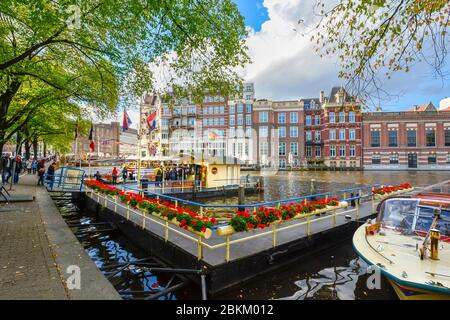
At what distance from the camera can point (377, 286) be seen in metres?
6.21

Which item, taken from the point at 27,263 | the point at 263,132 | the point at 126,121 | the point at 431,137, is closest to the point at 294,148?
the point at 263,132

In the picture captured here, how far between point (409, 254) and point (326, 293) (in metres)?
2.09

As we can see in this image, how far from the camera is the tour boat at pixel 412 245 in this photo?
4453 millimetres

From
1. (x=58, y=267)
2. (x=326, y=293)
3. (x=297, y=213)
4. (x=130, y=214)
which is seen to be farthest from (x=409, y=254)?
(x=130, y=214)

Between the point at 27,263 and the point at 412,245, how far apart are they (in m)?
9.01

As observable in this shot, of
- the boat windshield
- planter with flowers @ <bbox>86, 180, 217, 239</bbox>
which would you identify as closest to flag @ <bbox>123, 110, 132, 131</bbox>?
planter with flowers @ <bbox>86, 180, 217, 239</bbox>

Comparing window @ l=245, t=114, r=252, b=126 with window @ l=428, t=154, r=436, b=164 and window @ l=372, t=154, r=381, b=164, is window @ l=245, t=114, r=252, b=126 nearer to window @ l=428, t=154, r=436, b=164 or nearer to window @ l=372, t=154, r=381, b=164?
window @ l=372, t=154, r=381, b=164

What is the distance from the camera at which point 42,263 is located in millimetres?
5461

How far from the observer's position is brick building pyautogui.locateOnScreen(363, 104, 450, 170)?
60.2 m

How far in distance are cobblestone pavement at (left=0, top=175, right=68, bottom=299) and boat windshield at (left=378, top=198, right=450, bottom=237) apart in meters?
8.17

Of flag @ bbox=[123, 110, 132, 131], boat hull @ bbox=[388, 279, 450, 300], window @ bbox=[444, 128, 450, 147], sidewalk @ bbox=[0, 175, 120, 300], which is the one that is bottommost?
boat hull @ bbox=[388, 279, 450, 300]

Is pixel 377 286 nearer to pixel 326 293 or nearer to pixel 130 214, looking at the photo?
pixel 326 293

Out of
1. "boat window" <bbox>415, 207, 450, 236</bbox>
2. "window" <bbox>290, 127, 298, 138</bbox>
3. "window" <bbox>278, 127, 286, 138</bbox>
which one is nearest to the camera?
"boat window" <bbox>415, 207, 450, 236</bbox>

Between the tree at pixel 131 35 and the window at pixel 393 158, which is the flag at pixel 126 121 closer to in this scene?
the tree at pixel 131 35
